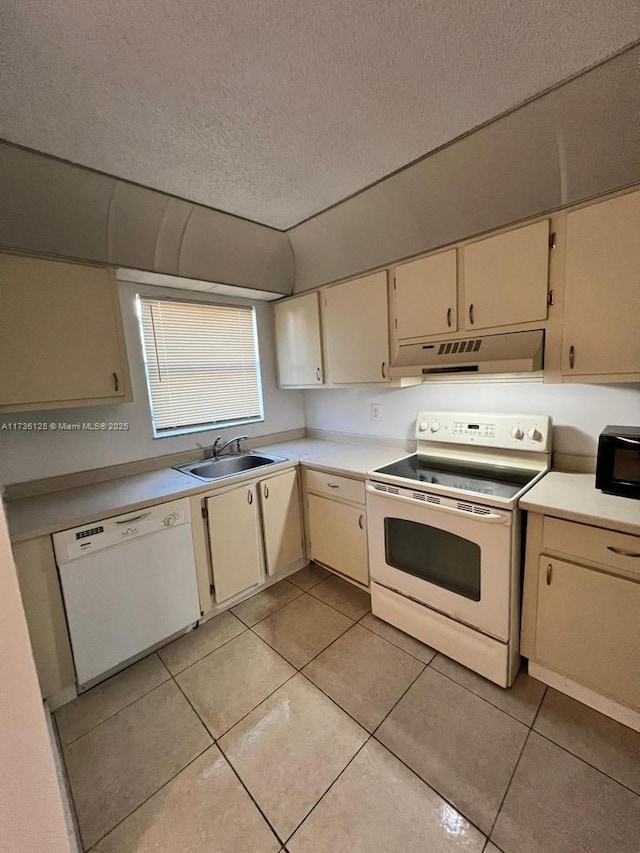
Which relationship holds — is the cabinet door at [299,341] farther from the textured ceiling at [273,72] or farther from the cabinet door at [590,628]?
the cabinet door at [590,628]

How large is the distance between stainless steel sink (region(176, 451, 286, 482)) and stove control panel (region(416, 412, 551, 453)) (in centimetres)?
105

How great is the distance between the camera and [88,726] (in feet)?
5.16

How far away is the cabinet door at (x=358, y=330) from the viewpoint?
221 centimetres

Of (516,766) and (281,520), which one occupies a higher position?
(281,520)

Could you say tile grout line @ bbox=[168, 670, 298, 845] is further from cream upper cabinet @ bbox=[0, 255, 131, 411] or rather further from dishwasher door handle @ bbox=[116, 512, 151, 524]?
cream upper cabinet @ bbox=[0, 255, 131, 411]

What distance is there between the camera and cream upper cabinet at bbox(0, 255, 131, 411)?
1635 millimetres

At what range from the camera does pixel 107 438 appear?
7.22 feet

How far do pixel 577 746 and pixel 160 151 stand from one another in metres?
3.03

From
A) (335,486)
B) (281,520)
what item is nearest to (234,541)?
(281,520)

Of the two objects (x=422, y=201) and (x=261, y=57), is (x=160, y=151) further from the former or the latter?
(x=422, y=201)

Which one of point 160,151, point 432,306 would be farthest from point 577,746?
point 160,151

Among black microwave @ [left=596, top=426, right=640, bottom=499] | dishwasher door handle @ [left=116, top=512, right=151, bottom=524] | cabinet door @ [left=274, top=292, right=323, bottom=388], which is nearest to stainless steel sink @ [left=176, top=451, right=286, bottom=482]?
dishwasher door handle @ [left=116, top=512, right=151, bottom=524]

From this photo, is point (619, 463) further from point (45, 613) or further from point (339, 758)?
point (45, 613)

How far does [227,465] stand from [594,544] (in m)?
2.21
